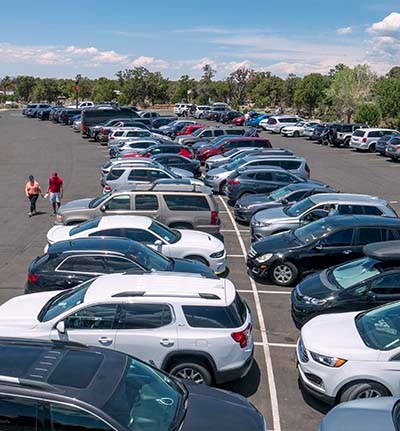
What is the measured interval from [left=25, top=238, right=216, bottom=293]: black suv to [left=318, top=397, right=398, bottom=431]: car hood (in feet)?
14.6

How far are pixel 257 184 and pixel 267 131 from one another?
34.1m

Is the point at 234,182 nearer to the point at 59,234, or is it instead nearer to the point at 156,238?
the point at 156,238

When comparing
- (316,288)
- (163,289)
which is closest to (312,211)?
(316,288)

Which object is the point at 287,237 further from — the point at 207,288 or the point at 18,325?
the point at 18,325

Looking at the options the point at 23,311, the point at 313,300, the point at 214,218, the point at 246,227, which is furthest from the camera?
the point at 246,227

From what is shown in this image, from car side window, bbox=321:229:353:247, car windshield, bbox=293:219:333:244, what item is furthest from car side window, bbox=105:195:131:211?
car side window, bbox=321:229:353:247

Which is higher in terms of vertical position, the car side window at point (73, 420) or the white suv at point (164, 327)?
the car side window at point (73, 420)

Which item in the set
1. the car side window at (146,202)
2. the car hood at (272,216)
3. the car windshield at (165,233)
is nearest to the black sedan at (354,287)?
the car windshield at (165,233)

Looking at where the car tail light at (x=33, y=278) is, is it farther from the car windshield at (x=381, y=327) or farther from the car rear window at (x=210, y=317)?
the car windshield at (x=381, y=327)

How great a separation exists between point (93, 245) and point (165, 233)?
2296 millimetres

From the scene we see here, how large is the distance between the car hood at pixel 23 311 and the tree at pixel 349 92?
5524 cm

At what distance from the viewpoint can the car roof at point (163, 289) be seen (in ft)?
26.8

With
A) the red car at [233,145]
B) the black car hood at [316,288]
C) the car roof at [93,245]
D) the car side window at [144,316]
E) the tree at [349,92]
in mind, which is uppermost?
the tree at [349,92]

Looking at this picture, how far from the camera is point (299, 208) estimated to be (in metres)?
15.8
